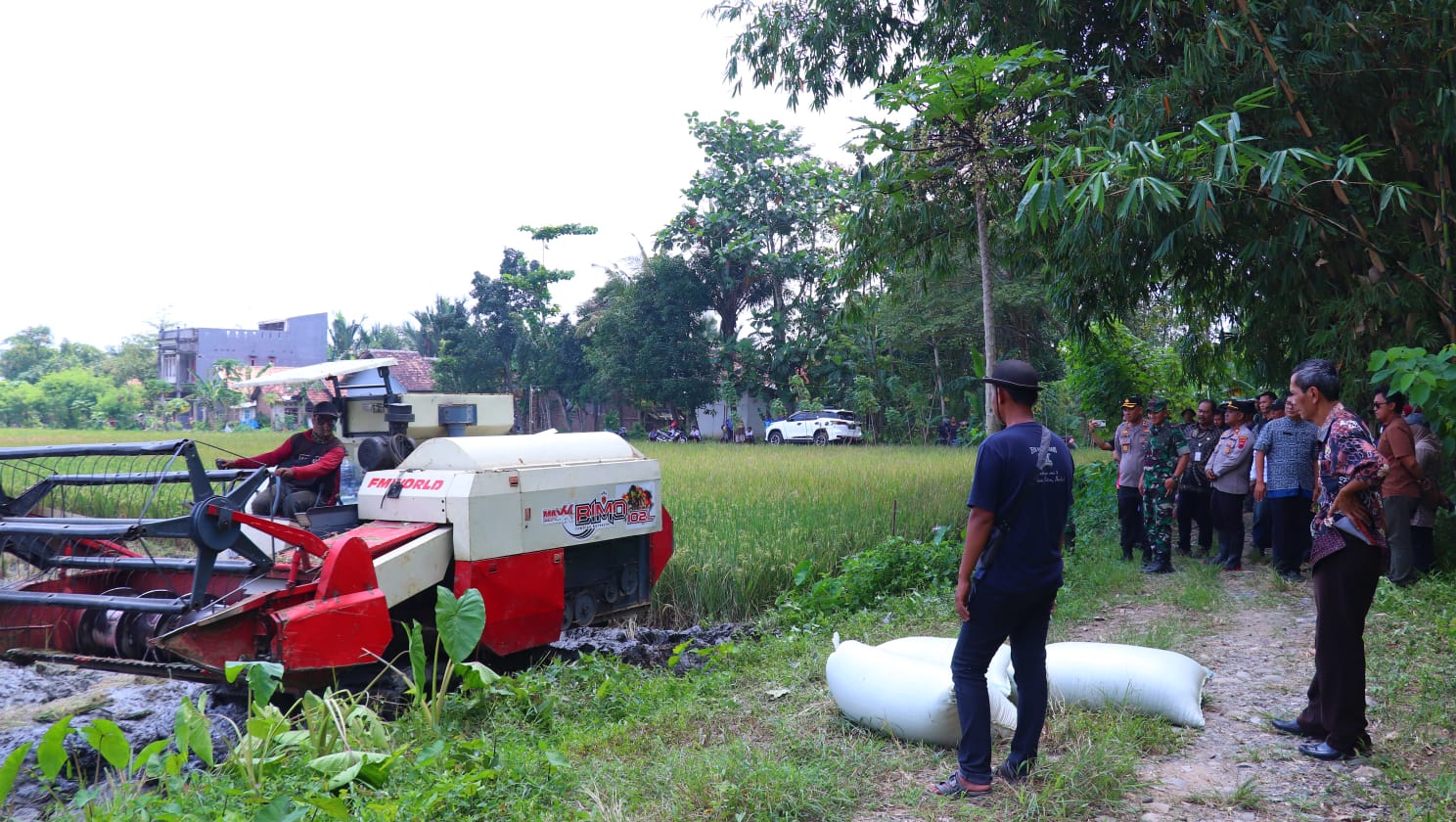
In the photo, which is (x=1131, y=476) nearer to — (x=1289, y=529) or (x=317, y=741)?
(x=1289, y=529)

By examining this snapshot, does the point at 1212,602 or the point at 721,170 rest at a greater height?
the point at 721,170

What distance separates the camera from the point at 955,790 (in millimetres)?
3590

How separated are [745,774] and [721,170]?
110 feet

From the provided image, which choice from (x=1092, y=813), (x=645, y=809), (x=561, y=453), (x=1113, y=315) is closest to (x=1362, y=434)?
(x=1092, y=813)

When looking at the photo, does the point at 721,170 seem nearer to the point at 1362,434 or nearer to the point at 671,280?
the point at 671,280

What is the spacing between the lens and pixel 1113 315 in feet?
37.2

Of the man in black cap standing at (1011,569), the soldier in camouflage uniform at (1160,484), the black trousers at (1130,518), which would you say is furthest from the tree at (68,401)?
the man in black cap standing at (1011,569)

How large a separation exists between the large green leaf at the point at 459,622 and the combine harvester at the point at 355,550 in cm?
71

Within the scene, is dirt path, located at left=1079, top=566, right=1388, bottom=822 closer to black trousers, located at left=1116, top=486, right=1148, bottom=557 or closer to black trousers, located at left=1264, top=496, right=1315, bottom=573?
black trousers, located at left=1264, top=496, right=1315, bottom=573

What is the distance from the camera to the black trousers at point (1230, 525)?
8.53 m

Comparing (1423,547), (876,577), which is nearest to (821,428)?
(876,577)

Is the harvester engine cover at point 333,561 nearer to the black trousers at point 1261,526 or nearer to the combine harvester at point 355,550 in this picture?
the combine harvester at point 355,550

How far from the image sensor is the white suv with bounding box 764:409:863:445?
103 feet

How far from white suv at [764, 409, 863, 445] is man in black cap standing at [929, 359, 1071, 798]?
26.9m
